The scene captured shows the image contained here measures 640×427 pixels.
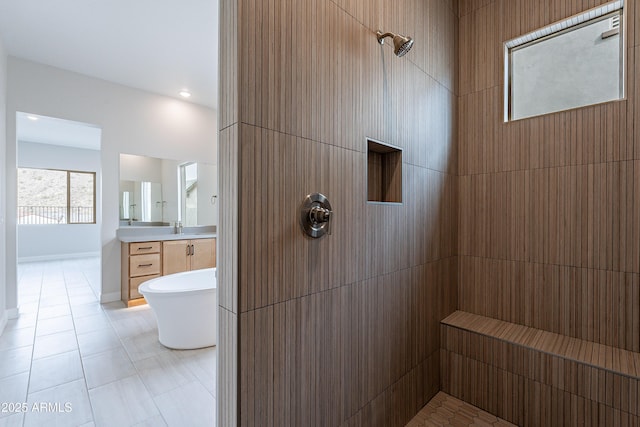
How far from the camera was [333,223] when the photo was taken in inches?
50.6

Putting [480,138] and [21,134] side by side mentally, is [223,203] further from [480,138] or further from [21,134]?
[21,134]

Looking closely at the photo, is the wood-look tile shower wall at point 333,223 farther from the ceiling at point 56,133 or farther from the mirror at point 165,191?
the ceiling at point 56,133

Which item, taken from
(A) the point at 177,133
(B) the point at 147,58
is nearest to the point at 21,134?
(A) the point at 177,133

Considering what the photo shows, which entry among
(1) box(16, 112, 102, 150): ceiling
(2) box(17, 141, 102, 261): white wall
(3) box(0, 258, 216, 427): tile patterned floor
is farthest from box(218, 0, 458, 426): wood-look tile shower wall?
(2) box(17, 141, 102, 261): white wall

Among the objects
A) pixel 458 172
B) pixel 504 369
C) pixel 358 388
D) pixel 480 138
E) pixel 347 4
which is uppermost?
pixel 347 4

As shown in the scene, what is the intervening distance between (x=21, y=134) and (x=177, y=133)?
4432 millimetres

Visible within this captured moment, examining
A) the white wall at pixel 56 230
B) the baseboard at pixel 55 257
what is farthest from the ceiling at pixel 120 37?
the baseboard at pixel 55 257

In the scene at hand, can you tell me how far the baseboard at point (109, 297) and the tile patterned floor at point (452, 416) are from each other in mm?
3912

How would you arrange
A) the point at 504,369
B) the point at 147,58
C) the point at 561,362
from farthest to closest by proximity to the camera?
the point at 147,58 < the point at 504,369 < the point at 561,362

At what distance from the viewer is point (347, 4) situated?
134cm

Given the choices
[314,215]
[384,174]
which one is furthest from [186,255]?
[314,215]

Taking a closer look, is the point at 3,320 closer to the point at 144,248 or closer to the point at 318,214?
the point at 144,248

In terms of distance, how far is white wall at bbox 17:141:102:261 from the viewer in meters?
6.78

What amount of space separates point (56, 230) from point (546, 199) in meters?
9.66
